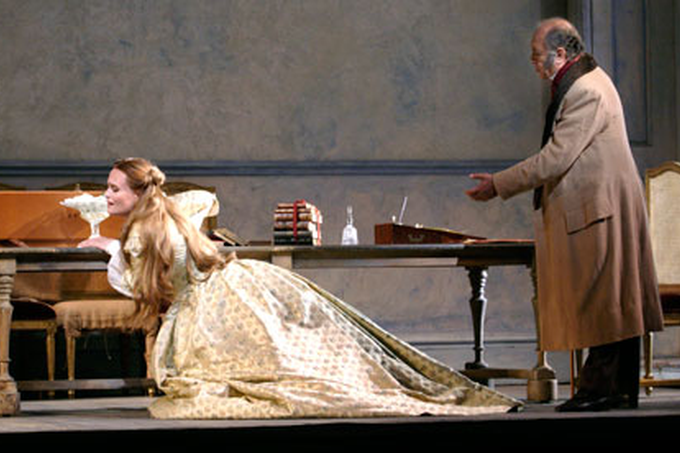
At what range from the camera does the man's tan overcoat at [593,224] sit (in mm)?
3787

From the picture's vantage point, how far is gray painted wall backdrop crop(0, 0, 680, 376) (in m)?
6.52

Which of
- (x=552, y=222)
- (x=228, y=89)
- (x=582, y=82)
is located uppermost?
(x=228, y=89)

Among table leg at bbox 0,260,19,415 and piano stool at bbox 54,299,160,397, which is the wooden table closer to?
table leg at bbox 0,260,19,415

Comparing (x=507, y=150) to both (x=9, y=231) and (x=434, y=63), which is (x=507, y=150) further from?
(x=9, y=231)

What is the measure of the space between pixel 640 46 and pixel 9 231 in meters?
4.15

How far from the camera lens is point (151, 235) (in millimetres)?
4070

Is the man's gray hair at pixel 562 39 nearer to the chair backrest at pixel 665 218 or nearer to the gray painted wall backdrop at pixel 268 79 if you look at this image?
the chair backrest at pixel 665 218

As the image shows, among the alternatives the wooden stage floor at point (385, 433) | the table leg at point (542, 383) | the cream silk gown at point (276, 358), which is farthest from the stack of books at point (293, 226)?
the wooden stage floor at point (385, 433)

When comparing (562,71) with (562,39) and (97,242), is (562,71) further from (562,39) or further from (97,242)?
(97,242)

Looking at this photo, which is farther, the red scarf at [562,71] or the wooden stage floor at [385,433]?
the red scarf at [562,71]

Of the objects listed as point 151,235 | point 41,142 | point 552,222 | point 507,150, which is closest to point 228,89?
point 41,142

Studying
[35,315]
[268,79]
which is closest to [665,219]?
[268,79]

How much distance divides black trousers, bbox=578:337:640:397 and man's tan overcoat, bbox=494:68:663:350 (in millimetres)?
72

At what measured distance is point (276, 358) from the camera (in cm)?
384
